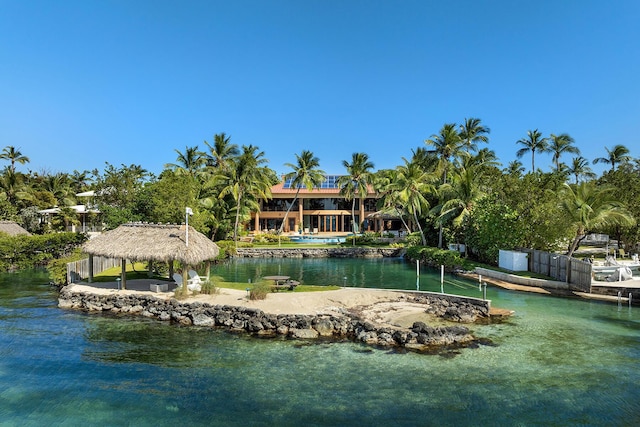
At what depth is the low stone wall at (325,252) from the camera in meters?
44.2

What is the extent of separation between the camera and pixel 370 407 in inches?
394

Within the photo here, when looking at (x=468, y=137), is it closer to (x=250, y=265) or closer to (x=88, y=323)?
(x=250, y=265)

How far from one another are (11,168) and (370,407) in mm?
62266

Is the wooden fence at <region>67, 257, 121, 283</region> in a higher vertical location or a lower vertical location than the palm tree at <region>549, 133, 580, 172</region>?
lower

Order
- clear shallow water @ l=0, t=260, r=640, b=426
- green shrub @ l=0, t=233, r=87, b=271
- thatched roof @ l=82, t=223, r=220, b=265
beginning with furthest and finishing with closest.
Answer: green shrub @ l=0, t=233, r=87, b=271
thatched roof @ l=82, t=223, r=220, b=265
clear shallow water @ l=0, t=260, r=640, b=426

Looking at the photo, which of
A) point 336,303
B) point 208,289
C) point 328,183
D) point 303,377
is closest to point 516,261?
point 336,303

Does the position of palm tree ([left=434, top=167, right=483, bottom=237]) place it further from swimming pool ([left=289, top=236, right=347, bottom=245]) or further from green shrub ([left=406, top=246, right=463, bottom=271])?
swimming pool ([left=289, top=236, right=347, bottom=245])

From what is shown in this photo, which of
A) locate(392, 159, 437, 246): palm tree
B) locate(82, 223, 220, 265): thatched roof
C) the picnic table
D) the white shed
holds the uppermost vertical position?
locate(392, 159, 437, 246): palm tree

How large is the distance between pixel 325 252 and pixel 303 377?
33.1m

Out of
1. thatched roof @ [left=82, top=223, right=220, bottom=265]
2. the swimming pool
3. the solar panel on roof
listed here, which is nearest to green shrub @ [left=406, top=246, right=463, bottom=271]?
the swimming pool

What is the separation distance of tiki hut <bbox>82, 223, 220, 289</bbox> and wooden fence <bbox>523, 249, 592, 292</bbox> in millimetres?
20054

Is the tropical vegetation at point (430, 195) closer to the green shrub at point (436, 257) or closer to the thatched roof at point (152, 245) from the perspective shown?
the green shrub at point (436, 257)

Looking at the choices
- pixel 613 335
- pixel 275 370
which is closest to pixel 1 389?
pixel 275 370

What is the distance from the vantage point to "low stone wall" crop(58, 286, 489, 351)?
14.7 m
